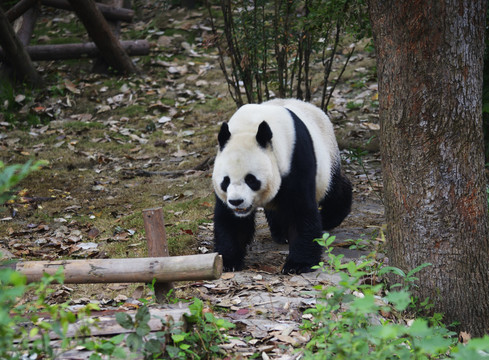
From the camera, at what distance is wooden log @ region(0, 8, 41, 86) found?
8836 mm

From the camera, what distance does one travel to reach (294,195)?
4496 mm

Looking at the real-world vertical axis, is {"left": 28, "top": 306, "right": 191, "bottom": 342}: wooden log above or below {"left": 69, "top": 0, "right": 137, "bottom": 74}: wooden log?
below

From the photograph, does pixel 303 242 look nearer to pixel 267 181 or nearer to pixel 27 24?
pixel 267 181

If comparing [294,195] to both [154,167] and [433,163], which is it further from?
[154,167]

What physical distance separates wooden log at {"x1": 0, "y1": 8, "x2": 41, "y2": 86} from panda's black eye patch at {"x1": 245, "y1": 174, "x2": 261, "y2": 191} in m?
6.11

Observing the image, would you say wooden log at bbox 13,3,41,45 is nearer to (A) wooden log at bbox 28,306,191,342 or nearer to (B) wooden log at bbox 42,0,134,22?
(B) wooden log at bbox 42,0,134,22

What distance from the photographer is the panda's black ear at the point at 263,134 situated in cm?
421

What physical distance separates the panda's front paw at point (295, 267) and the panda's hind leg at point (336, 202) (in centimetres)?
112

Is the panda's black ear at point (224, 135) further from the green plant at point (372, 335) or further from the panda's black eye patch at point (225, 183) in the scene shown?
the green plant at point (372, 335)

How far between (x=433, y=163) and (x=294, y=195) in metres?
1.26

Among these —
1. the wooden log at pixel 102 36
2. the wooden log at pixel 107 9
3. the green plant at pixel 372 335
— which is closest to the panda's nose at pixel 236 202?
the green plant at pixel 372 335

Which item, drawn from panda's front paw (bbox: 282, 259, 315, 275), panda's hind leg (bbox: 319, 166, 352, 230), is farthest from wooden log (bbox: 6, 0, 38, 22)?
panda's front paw (bbox: 282, 259, 315, 275)

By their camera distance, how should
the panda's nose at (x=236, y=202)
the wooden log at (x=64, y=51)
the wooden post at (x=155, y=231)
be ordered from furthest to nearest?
the wooden log at (x=64, y=51) < the panda's nose at (x=236, y=202) < the wooden post at (x=155, y=231)

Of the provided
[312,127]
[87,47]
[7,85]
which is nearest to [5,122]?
[7,85]
